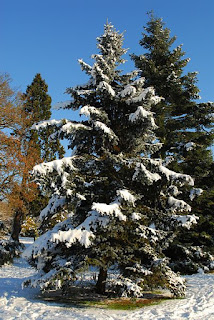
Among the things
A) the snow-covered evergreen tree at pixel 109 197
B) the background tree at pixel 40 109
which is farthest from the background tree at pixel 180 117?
the background tree at pixel 40 109

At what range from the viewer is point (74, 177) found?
25.7 ft

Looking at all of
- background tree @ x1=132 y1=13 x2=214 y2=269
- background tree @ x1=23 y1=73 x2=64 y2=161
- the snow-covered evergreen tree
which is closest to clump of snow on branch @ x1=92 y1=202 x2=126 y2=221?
the snow-covered evergreen tree

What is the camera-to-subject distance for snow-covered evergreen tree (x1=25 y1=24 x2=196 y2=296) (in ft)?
23.2

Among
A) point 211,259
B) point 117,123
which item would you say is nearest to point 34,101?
point 117,123

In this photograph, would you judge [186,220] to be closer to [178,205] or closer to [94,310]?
[178,205]

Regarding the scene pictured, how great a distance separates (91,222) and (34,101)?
1828 cm

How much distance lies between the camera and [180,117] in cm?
1513

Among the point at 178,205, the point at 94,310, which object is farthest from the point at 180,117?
the point at 94,310

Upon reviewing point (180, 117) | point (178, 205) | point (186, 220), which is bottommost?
point (186, 220)

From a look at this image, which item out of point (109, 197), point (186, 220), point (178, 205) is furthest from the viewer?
point (109, 197)

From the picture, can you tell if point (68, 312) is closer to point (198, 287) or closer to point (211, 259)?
point (198, 287)

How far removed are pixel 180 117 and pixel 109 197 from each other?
28.7ft

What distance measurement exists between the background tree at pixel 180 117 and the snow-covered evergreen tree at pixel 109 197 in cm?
471

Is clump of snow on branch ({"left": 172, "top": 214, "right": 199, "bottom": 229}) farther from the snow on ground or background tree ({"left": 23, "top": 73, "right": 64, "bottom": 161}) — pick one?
background tree ({"left": 23, "top": 73, "right": 64, "bottom": 161})
